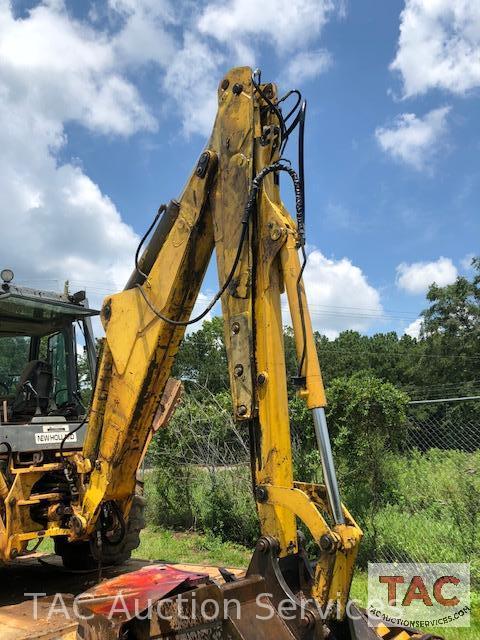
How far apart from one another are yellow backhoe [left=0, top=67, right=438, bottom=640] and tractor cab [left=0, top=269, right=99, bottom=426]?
749mm

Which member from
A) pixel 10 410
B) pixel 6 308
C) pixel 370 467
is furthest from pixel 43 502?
pixel 370 467

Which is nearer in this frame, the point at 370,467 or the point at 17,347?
the point at 17,347

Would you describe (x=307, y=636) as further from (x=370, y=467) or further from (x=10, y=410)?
(x=370, y=467)

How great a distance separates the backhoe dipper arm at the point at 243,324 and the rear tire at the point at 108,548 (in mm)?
1079

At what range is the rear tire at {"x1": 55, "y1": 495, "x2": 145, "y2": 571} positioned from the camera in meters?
5.91

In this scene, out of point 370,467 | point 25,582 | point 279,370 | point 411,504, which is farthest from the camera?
point 370,467

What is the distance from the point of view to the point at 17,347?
642cm

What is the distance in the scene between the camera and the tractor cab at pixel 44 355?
20.0 ft

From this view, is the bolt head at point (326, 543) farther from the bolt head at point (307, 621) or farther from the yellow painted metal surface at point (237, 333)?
the bolt head at point (307, 621)

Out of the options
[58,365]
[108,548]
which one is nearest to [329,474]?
[108,548]

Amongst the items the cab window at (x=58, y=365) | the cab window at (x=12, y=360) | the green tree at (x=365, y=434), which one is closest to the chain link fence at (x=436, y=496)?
the green tree at (x=365, y=434)

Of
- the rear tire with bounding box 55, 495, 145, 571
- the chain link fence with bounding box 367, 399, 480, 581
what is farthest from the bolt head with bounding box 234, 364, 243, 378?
the chain link fence with bounding box 367, 399, 480, 581

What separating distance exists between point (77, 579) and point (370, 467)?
3739 millimetres

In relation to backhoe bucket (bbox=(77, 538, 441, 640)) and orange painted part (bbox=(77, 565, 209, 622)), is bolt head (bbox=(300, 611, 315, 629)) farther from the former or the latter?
orange painted part (bbox=(77, 565, 209, 622))
